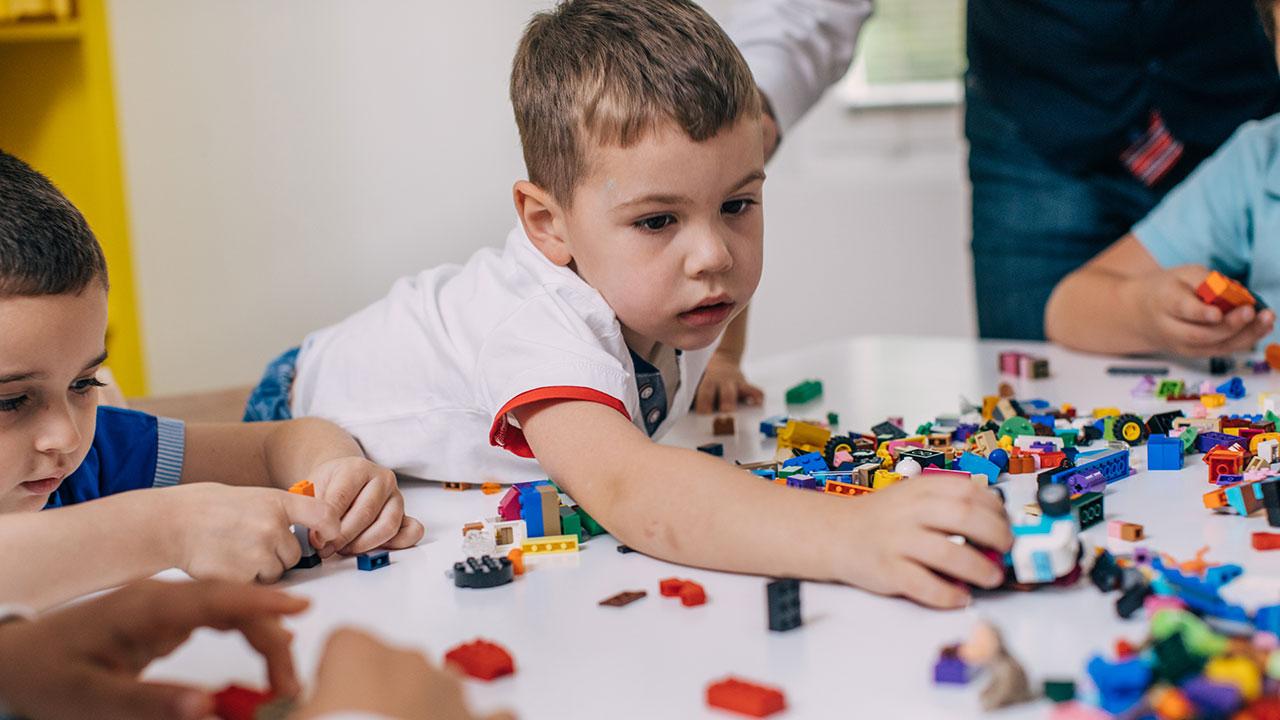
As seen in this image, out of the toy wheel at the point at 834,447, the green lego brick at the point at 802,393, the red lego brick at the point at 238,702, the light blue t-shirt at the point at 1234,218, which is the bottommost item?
the red lego brick at the point at 238,702

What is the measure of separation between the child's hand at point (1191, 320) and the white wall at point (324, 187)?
1.25 metres

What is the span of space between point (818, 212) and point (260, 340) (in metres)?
1.27

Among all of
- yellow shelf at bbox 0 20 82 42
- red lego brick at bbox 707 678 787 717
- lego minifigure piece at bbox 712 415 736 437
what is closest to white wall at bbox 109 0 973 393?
yellow shelf at bbox 0 20 82 42

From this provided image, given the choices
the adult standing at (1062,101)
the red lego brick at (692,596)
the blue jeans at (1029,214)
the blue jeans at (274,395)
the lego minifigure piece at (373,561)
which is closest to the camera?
the red lego brick at (692,596)

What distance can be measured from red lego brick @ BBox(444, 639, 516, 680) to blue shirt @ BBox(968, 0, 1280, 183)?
1.37 m

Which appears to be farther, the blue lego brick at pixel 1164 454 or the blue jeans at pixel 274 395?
the blue jeans at pixel 274 395

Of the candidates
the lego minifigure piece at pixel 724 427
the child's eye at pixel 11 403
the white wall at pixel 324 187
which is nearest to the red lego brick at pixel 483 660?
the child's eye at pixel 11 403

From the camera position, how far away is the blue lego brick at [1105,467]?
33.3 inches

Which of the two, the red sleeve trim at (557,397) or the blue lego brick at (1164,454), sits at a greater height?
the red sleeve trim at (557,397)

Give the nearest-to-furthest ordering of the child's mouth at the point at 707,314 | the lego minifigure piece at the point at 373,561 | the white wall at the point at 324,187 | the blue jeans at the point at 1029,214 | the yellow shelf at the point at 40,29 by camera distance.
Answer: the lego minifigure piece at the point at 373,561 → the child's mouth at the point at 707,314 → the blue jeans at the point at 1029,214 → the yellow shelf at the point at 40,29 → the white wall at the point at 324,187

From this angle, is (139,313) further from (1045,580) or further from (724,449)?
(1045,580)

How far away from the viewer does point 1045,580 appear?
63cm

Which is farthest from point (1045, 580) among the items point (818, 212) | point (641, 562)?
point (818, 212)

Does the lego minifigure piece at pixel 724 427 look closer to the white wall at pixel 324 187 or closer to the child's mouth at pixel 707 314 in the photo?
the child's mouth at pixel 707 314
